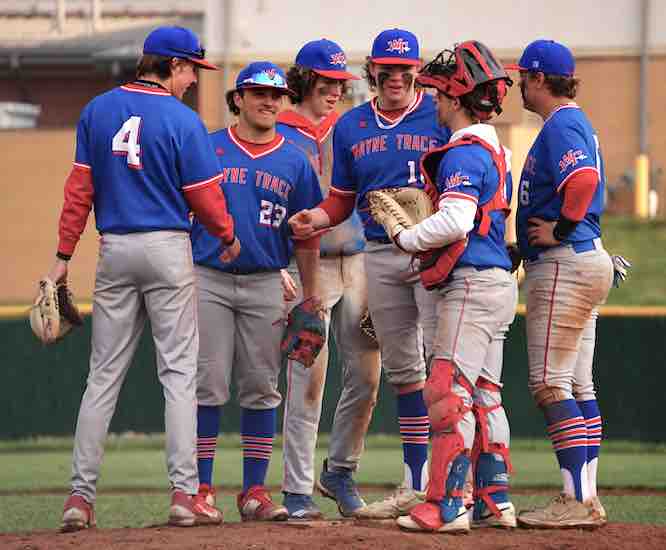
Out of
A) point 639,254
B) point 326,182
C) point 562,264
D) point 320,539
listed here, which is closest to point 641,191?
point 639,254

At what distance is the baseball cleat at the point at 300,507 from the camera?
707cm

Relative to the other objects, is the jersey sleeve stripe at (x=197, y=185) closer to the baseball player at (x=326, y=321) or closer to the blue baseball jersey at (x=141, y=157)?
the blue baseball jersey at (x=141, y=157)

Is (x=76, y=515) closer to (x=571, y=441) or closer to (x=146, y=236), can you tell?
(x=146, y=236)

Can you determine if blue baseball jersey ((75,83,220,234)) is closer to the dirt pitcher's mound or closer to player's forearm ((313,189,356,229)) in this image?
player's forearm ((313,189,356,229))

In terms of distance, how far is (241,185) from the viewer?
6922 millimetres

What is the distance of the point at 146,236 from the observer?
634 centimetres

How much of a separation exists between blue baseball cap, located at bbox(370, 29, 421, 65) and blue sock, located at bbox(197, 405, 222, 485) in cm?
186

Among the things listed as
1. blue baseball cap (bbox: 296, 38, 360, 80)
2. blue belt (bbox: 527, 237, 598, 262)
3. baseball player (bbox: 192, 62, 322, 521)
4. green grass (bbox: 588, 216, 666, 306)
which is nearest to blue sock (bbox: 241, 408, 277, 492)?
baseball player (bbox: 192, 62, 322, 521)

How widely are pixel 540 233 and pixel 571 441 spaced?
3.04 ft

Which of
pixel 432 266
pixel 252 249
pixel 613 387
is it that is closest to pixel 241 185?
pixel 252 249

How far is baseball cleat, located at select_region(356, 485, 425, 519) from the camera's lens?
22.4 ft

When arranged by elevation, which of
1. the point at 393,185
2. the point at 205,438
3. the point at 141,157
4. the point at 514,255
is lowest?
the point at 205,438

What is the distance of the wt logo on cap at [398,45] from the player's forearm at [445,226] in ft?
3.91

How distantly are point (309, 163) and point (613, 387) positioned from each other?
16.7ft
